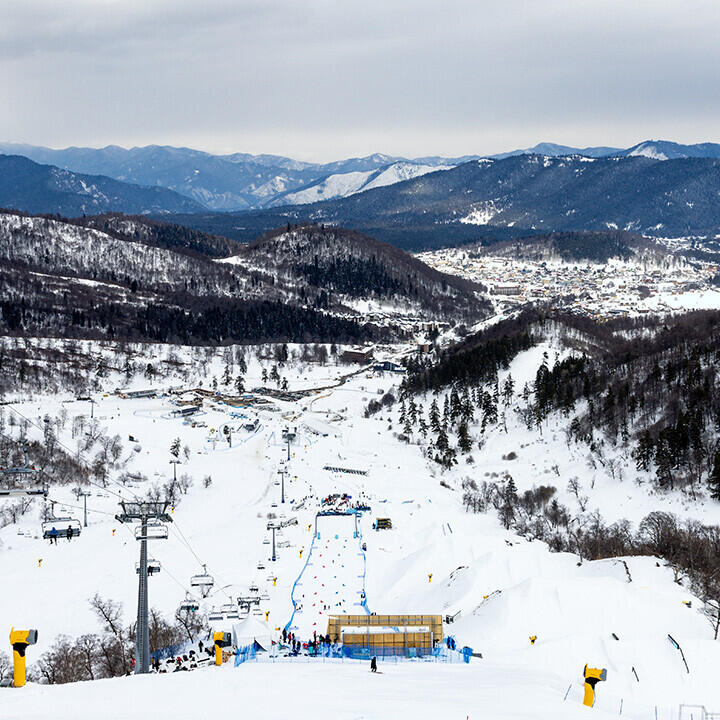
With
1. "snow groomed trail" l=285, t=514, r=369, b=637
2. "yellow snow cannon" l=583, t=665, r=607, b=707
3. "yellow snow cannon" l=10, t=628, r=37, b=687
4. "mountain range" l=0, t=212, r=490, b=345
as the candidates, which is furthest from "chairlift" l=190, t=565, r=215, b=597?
"mountain range" l=0, t=212, r=490, b=345

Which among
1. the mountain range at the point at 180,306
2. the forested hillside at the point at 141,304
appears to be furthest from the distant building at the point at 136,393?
the forested hillside at the point at 141,304

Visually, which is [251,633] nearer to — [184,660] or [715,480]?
Answer: [184,660]

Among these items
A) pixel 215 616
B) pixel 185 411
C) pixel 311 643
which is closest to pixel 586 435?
pixel 215 616

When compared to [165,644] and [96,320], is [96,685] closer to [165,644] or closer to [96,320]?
[165,644]

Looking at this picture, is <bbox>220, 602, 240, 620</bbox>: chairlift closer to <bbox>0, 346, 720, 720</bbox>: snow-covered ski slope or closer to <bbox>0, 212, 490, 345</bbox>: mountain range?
<bbox>0, 346, 720, 720</bbox>: snow-covered ski slope

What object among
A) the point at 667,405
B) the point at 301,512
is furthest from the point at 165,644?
the point at 667,405
